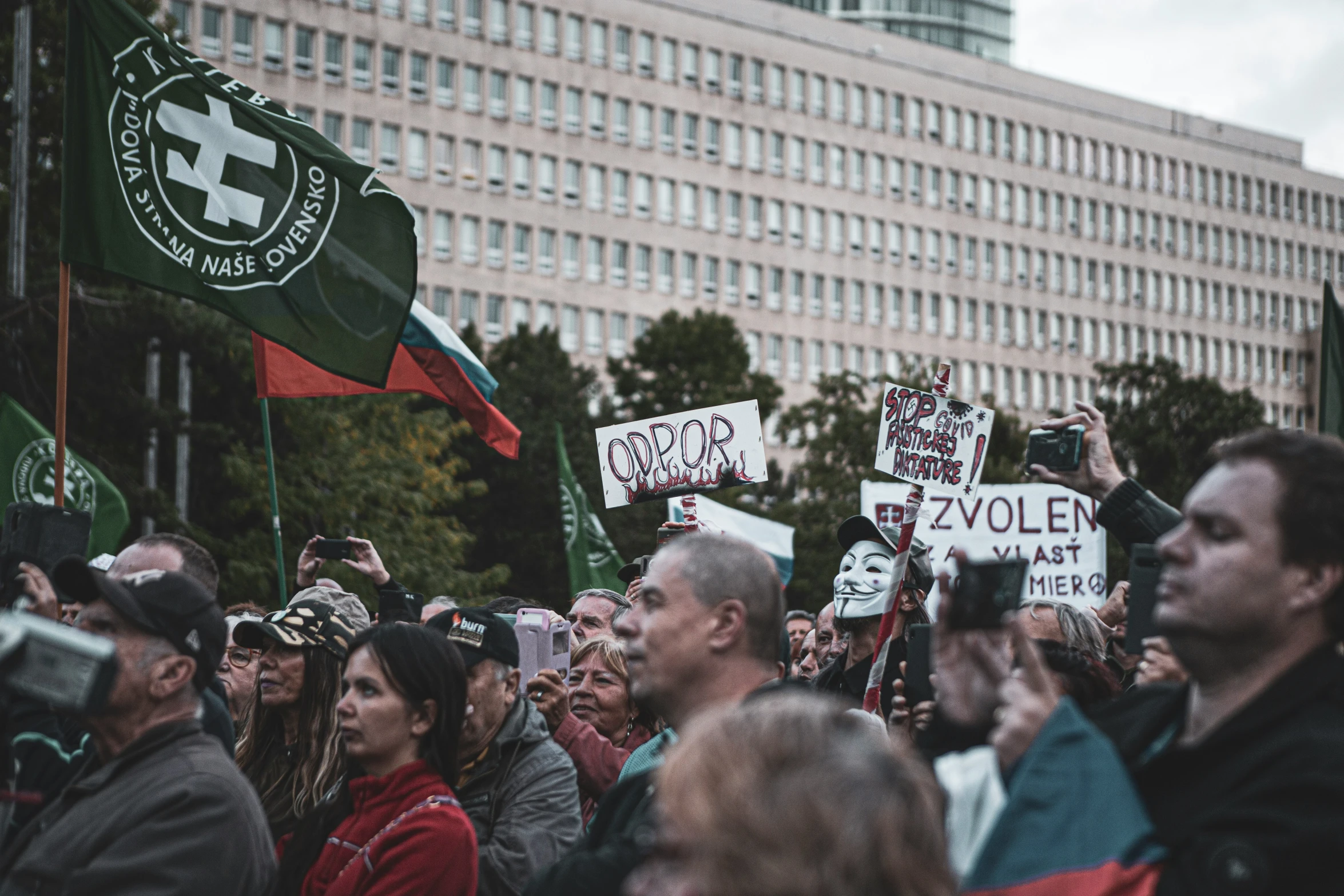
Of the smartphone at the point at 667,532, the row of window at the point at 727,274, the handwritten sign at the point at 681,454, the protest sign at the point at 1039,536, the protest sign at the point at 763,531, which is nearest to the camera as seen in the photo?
the smartphone at the point at 667,532

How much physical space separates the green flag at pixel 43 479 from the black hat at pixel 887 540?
23.9 feet

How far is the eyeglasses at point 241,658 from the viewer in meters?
7.75

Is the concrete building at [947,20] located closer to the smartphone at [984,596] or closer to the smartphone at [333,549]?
the smartphone at [333,549]

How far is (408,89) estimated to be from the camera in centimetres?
7606

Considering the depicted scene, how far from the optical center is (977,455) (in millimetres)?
7641

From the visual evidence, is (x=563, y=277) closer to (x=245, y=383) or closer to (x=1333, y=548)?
(x=245, y=383)

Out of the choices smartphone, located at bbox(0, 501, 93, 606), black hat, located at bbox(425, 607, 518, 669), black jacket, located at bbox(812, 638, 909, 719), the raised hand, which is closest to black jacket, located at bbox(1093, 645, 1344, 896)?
the raised hand

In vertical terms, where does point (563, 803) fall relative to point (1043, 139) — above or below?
below

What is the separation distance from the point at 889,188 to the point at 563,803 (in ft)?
290

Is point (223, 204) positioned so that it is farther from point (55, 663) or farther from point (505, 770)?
point (55, 663)

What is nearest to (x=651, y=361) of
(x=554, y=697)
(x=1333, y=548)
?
(x=554, y=697)

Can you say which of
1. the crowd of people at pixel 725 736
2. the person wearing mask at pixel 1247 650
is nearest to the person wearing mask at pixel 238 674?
the crowd of people at pixel 725 736

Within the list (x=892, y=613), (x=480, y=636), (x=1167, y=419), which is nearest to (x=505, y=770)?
(x=480, y=636)

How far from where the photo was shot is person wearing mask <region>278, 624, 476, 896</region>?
4.61 m
